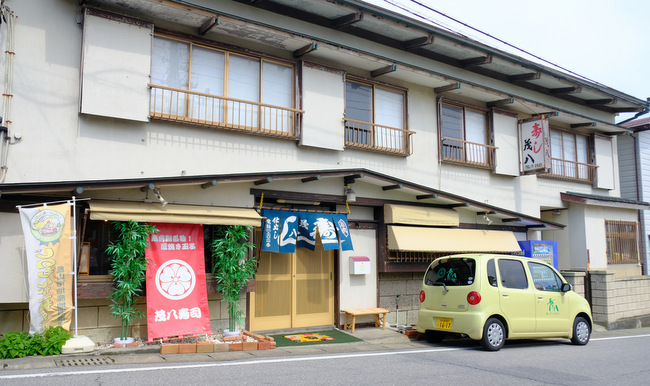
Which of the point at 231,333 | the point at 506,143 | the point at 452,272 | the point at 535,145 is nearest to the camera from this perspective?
the point at 231,333

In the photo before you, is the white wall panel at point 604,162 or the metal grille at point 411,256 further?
the white wall panel at point 604,162

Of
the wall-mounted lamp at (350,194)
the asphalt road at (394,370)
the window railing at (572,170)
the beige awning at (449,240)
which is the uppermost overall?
the window railing at (572,170)

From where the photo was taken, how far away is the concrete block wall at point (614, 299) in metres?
14.8

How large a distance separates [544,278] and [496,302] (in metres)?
1.68

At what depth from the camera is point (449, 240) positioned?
44.2 ft

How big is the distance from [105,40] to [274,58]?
3.68 m

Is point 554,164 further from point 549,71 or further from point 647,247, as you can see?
point 647,247

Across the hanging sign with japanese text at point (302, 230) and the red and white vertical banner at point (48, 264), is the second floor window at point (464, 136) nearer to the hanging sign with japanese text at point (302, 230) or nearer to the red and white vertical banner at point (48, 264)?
the hanging sign with japanese text at point (302, 230)

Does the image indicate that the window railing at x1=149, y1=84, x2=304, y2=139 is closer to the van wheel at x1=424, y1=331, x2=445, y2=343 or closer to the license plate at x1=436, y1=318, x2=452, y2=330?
the license plate at x1=436, y1=318, x2=452, y2=330

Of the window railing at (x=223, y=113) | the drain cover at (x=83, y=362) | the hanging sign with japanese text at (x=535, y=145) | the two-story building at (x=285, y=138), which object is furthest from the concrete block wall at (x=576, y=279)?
the drain cover at (x=83, y=362)

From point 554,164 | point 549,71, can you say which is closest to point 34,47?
point 549,71

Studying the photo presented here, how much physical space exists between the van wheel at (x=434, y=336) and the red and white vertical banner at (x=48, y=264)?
6.68 meters

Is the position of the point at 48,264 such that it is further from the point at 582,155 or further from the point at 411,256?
the point at 582,155

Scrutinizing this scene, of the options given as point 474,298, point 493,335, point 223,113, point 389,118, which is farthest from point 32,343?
point 389,118
